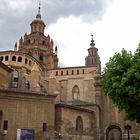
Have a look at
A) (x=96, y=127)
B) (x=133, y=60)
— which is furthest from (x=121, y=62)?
(x=96, y=127)

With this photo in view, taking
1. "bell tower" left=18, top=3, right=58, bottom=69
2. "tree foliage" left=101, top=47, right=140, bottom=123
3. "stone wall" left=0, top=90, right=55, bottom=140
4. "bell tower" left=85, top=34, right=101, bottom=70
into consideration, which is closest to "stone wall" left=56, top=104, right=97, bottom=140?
"stone wall" left=0, top=90, right=55, bottom=140

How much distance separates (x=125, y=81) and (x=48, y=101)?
49.8 ft

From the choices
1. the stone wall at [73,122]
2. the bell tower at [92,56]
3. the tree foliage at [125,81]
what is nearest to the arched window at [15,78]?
the stone wall at [73,122]

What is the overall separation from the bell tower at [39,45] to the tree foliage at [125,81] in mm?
48418

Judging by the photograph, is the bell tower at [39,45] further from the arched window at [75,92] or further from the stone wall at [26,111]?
the stone wall at [26,111]

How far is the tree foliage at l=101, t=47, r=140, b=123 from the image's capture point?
2225 centimetres

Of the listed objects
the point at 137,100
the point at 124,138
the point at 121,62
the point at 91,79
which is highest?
the point at 91,79

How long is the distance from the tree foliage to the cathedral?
7.61 metres

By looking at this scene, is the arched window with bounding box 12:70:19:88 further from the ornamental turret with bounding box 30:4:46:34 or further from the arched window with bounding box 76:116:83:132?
the ornamental turret with bounding box 30:4:46:34

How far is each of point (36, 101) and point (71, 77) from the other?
28.6 meters

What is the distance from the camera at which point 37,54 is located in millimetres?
73188

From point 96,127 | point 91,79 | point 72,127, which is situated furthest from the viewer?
point 91,79

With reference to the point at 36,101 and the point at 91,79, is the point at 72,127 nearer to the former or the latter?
the point at 36,101

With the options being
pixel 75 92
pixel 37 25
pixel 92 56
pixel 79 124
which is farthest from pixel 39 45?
pixel 79 124
